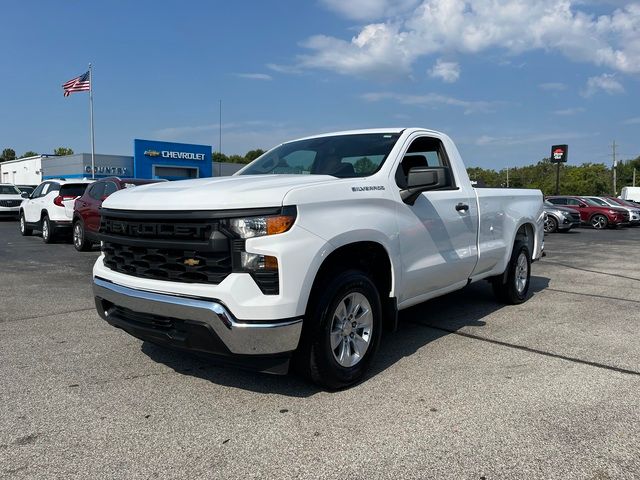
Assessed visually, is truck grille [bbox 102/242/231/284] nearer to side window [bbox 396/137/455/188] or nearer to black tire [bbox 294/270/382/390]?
black tire [bbox 294/270/382/390]

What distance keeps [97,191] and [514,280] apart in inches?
335

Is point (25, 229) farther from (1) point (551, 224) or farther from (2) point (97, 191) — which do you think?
(1) point (551, 224)

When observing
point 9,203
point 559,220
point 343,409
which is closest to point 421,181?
point 343,409

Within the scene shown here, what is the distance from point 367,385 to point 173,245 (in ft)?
Result: 5.56

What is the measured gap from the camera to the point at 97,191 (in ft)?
36.8

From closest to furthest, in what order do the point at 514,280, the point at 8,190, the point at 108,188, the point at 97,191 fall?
1. the point at 514,280
2. the point at 108,188
3. the point at 97,191
4. the point at 8,190

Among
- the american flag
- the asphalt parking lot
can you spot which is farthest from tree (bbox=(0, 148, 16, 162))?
the asphalt parking lot

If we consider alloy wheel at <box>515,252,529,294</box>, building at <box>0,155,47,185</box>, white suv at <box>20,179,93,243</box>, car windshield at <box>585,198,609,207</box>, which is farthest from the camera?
building at <box>0,155,47,185</box>

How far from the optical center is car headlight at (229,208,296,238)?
3.27m

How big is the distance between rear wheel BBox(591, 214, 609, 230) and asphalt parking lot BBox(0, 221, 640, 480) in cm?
2363

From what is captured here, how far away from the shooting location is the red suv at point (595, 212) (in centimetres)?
2661

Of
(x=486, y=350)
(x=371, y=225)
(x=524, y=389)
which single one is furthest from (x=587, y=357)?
(x=371, y=225)

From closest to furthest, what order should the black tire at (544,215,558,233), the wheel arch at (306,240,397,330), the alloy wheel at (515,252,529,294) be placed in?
the wheel arch at (306,240,397,330) → the alloy wheel at (515,252,529,294) → the black tire at (544,215,558,233)

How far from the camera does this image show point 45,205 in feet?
44.5
